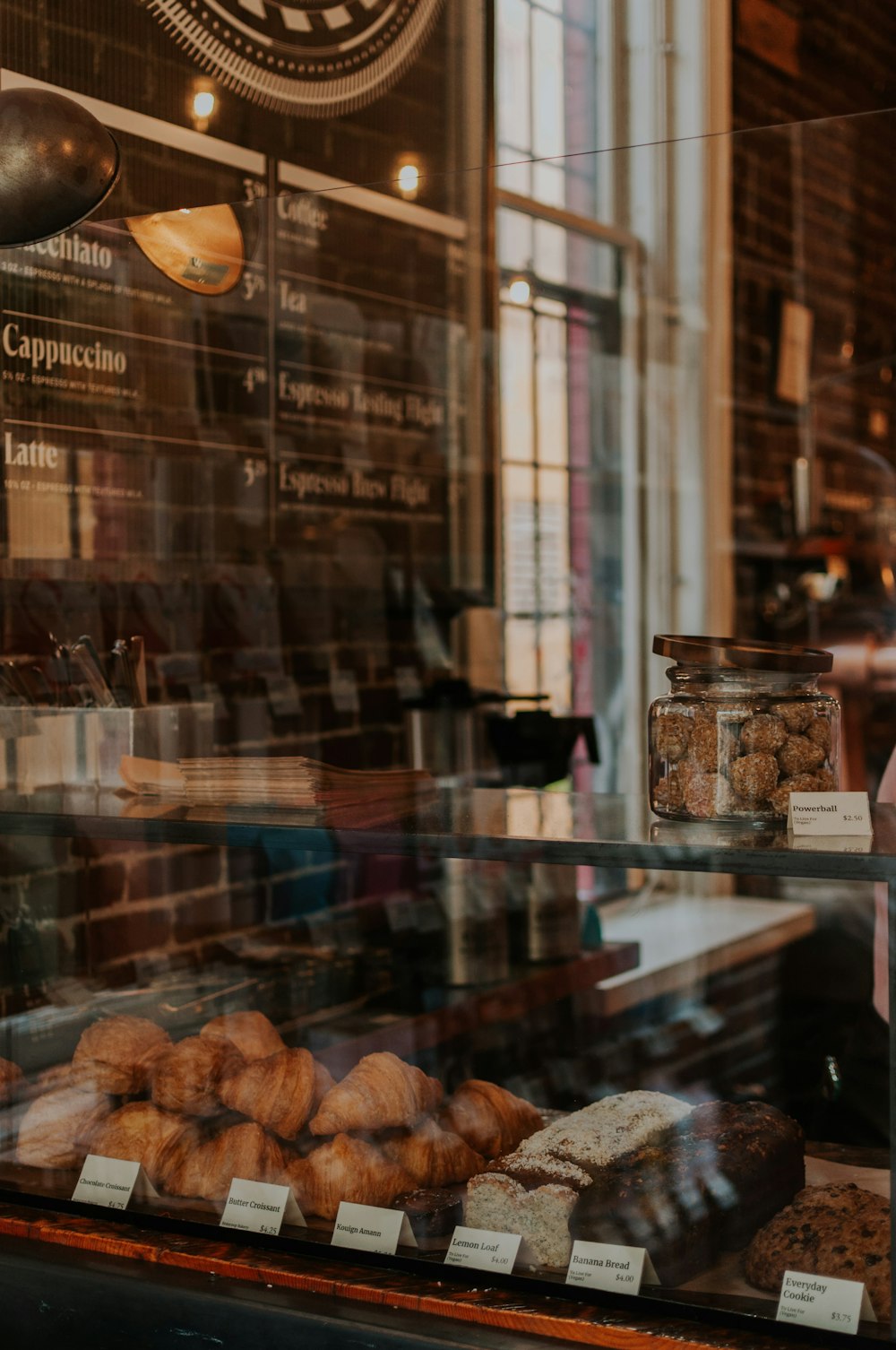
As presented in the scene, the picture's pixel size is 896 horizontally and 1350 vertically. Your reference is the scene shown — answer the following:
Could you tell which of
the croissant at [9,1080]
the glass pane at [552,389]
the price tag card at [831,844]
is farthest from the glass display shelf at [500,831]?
the glass pane at [552,389]

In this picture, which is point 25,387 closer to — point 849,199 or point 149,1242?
point 149,1242

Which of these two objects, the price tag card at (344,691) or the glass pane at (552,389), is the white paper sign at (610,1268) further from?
the glass pane at (552,389)

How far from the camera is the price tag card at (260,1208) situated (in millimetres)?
1418

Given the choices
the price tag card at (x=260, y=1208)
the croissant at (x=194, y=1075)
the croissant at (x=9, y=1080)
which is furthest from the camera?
the croissant at (x=9, y=1080)

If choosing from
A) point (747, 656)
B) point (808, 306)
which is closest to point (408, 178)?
point (747, 656)

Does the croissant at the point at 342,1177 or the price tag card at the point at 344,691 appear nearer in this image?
the croissant at the point at 342,1177

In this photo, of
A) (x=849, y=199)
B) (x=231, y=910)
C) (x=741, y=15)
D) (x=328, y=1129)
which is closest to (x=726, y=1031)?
(x=231, y=910)

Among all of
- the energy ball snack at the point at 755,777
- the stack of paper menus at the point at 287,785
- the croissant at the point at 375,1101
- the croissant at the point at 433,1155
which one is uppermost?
the energy ball snack at the point at 755,777

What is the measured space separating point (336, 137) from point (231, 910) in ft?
4.35

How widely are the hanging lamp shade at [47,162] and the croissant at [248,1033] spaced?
873 mm

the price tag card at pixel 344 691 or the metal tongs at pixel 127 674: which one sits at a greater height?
the metal tongs at pixel 127 674

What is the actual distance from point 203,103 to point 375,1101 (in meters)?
1.62

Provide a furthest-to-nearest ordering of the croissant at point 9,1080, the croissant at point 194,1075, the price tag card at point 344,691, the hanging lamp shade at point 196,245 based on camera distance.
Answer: the price tag card at point 344,691 → the hanging lamp shade at point 196,245 → the croissant at point 9,1080 → the croissant at point 194,1075

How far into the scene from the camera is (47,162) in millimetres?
1574
